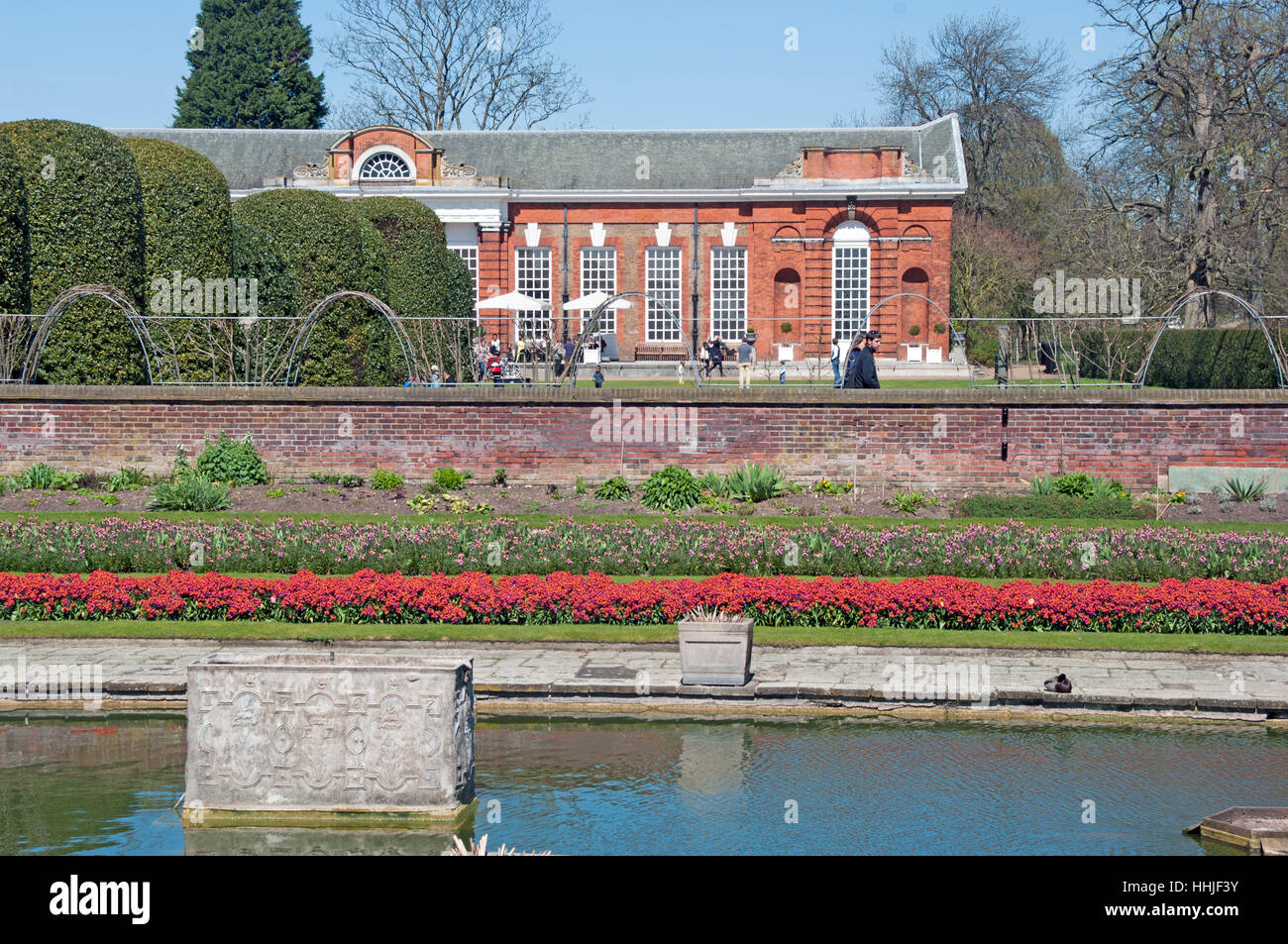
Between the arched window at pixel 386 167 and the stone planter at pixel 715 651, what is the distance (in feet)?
118

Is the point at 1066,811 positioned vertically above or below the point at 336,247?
below

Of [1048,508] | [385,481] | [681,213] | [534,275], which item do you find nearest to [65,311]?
[385,481]

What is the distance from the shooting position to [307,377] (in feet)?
84.2

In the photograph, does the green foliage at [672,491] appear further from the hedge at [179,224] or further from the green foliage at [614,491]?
the hedge at [179,224]

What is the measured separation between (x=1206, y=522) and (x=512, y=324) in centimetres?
2904

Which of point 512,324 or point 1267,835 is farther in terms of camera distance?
point 512,324

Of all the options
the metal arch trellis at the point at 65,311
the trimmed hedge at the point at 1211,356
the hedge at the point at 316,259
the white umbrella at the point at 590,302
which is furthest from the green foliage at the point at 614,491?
the white umbrella at the point at 590,302

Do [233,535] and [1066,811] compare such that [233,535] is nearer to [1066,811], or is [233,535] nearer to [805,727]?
[805,727]

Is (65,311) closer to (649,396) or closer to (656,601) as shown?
(649,396)

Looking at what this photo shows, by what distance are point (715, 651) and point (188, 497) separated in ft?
33.4

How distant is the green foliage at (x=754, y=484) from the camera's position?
63.8 ft

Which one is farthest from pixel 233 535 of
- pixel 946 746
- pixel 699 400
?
pixel 946 746

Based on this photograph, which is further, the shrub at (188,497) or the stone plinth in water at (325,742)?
the shrub at (188,497)
